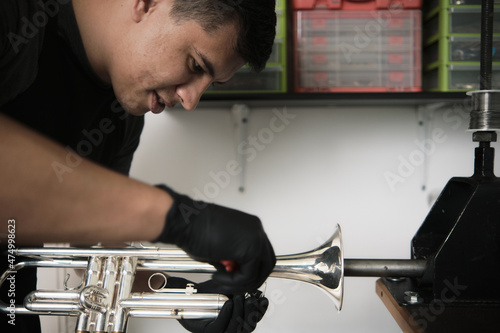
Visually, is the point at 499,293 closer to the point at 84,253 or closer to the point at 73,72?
the point at 84,253

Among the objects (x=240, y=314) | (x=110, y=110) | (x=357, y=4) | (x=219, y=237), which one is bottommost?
(x=240, y=314)

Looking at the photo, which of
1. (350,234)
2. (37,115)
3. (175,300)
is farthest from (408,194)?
(37,115)

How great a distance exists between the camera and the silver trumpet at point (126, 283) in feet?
2.58

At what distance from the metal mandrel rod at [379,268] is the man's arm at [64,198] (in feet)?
1.22

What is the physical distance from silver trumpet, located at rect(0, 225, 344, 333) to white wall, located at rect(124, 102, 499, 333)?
22.7 inches

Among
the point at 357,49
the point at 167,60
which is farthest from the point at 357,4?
the point at 167,60

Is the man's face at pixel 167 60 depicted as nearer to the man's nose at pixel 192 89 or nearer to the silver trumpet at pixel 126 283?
the man's nose at pixel 192 89

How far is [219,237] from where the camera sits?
0.58m

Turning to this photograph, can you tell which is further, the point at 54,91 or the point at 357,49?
the point at 357,49

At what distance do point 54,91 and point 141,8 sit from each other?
0.29m

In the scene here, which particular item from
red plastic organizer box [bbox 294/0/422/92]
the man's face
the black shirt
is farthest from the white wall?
the man's face

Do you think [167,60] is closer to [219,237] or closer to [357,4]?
[219,237]

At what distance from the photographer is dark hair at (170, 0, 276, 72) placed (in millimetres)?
768

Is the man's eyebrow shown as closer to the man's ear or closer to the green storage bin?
the man's ear
